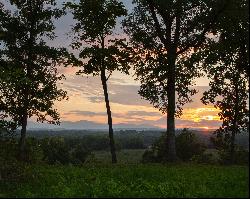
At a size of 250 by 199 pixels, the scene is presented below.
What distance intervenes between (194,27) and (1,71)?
1831 cm

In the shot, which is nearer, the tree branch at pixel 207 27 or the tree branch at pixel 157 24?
the tree branch at pixel 207 27

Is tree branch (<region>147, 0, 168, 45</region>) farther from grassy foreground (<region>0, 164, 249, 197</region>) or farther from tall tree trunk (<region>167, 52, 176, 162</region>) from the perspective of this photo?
grassy foreground (<region>0, 164, 249, 197</region>)

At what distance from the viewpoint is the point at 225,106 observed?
4406 cm

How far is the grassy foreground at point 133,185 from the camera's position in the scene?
18.1 meters

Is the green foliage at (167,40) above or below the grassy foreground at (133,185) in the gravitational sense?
above

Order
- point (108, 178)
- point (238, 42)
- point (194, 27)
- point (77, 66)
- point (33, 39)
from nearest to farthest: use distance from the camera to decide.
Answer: point (108, 178)
point (238, 42)
point (194, 27)
point (77, 66)
point (33, 39)

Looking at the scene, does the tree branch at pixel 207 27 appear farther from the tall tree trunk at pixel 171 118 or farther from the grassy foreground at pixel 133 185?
the grassy foreground at pixel 133 185

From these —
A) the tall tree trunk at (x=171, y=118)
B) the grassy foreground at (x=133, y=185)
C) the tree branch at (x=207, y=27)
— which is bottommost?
the grassy foreground at (x=133, y=185)

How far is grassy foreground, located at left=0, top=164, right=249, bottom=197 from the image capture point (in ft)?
59.4

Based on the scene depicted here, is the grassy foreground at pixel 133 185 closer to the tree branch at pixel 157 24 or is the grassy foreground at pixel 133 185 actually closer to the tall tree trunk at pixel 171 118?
the tall tree trunk at pixel 171 118

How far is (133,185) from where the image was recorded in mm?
20062

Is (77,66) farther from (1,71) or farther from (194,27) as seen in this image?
(1,71)

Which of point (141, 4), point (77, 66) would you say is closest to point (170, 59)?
point (141, 4)

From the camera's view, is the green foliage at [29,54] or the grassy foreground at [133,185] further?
the green foliage at [29,54]
